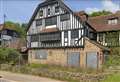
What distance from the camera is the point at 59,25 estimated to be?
1572 inches

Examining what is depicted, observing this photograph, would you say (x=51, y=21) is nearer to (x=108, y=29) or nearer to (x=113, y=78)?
(x=108, y=29)

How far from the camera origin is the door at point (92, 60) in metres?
31.4

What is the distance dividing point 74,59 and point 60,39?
17.4 ft

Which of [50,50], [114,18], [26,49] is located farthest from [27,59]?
[114,18]

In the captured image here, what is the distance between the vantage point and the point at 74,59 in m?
35.1

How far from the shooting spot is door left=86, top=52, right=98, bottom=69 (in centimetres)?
3136

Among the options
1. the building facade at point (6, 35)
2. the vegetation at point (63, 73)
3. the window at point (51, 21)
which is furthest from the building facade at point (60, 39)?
the building facade at point (6, 35)

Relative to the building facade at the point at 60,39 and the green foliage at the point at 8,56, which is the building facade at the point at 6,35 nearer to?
the building facade at the point at 60,39

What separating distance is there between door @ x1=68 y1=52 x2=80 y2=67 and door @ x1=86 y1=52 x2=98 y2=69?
6.35ft

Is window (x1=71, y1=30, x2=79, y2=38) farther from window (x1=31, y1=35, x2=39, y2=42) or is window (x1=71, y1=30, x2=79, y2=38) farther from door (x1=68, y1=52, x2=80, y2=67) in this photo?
window (x1=31, y1=35, x2=39, y2=42)

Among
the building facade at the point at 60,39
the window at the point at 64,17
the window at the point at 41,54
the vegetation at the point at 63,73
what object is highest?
the window at the point at 64,17

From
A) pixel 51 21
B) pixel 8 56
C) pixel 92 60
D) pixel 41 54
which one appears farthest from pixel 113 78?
pixel 8 56

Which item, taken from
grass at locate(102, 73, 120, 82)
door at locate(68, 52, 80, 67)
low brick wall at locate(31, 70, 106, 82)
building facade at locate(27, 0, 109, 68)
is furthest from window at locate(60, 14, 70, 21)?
grass at locate(102, 73, 120, 82)

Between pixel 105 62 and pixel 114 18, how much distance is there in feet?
43.1
